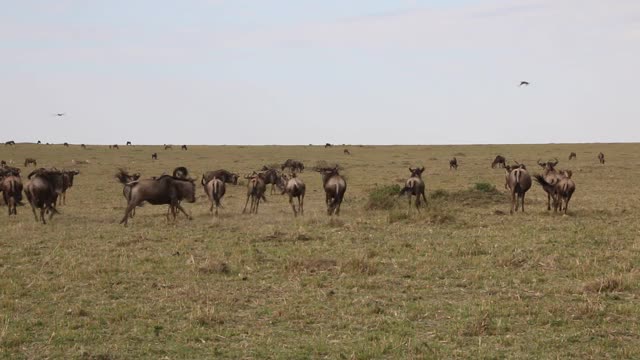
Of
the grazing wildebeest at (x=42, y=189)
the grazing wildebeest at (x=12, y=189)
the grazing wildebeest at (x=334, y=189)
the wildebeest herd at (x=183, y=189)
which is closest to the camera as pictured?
the wildebeest herd at (x=183, y=189)

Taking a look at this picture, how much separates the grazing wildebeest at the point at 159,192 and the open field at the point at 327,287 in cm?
65

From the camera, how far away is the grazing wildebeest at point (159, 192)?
19125mm

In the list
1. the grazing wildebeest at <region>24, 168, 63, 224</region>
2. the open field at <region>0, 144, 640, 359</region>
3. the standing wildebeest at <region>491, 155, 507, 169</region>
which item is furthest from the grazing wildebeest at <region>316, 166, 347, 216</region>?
the standing wildebeest at <region>491, 155, 507, 169</region>

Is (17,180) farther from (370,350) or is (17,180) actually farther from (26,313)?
(370,350)

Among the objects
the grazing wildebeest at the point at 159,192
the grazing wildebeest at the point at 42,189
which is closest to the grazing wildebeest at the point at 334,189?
the grazing wildebeest at the point at 159,192

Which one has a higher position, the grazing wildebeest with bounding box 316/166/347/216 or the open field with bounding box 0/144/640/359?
the grazing wildebeest with bounding box 316/166/347/216

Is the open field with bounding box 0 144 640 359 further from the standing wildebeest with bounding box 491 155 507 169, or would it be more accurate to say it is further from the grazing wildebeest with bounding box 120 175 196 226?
the standing wildebeest with bounding box 491 155 507 169

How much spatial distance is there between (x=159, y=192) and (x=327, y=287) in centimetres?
1005

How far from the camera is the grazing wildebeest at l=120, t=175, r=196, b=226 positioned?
1912cm

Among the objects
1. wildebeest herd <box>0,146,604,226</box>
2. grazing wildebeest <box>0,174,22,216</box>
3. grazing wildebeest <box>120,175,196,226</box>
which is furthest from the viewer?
grazing wildebeest <box>0,174,22,216</box>

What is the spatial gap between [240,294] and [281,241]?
509cm

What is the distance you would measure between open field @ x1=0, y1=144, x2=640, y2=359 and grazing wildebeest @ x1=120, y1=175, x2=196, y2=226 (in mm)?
646

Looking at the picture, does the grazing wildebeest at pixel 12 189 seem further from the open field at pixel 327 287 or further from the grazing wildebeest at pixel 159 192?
the grazing wildebeest at pixel 159 192

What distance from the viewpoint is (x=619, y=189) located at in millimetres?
31000
